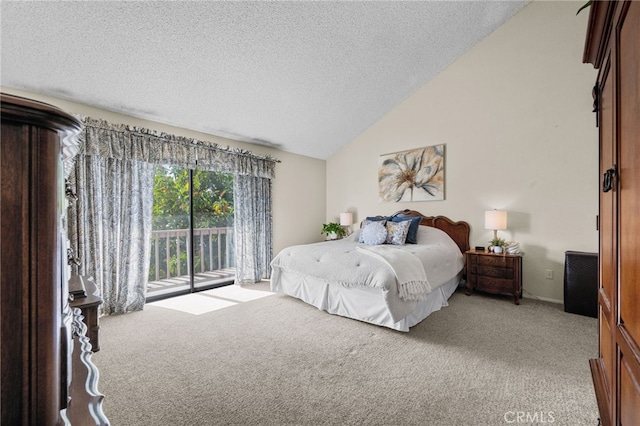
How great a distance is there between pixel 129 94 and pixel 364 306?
10.9 feet

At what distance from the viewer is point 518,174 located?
3.74 metres

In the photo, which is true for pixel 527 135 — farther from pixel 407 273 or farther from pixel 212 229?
pixel 212 229

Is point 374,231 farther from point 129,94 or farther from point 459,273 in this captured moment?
point 129,94

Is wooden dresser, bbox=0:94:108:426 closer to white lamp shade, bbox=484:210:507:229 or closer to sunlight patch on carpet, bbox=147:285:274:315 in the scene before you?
sunlight patch on carpet, bbox=147:285:274:315

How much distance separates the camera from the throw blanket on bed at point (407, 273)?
8.53 feet

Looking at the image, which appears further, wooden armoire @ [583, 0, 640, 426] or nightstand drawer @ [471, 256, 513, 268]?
nightstand drawer @ [471, 256, 513, 268]

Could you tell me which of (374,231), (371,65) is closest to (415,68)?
(371,65)

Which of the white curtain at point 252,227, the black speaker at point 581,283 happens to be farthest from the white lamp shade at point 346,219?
the black speaker at point 581,283

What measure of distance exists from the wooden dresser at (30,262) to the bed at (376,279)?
2.32 m

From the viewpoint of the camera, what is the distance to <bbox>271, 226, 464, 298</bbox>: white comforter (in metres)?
2.70

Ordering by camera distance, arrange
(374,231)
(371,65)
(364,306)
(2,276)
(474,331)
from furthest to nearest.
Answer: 1. (374,231)
2. (371,65)
3. (364,306)
4. (474,331)
5. (2,276)

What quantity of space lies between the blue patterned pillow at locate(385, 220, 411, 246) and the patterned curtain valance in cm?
220

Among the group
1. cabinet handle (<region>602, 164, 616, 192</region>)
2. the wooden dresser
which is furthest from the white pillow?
the wooden dresser
